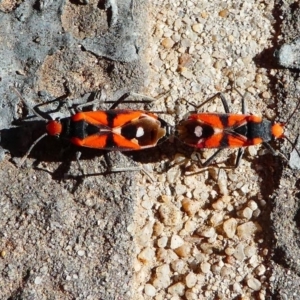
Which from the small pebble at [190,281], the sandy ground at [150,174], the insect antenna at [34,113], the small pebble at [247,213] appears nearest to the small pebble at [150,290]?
the sandy ground at [150,174]

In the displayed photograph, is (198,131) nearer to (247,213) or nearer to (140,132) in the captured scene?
(140,132)

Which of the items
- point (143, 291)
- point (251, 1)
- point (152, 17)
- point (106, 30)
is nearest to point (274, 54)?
point (251, 1)

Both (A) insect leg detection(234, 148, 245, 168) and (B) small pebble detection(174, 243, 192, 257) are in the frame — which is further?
(A) insect leg detection(234, 148, 245, 168)

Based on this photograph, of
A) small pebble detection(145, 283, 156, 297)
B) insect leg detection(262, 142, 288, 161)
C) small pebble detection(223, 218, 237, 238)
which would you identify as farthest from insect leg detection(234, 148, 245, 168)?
small pebble detection(145, 283, 156, 297)

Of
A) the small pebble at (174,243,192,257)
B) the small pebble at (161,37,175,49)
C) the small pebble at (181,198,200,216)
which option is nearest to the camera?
the small pebble at (174,243,192,257)

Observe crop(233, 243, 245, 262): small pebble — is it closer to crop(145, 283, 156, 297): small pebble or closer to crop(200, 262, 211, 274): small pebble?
crop(200, 262, 211, 274): small pebble

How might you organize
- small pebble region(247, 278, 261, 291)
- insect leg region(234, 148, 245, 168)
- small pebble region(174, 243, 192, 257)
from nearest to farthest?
small pebble region(247, 278, 261, 291) → small pebble region(174, 243, 192, 257) → insect leg region(234, 148, 245, 168)

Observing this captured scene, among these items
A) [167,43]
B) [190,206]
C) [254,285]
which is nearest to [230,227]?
[190,206]
